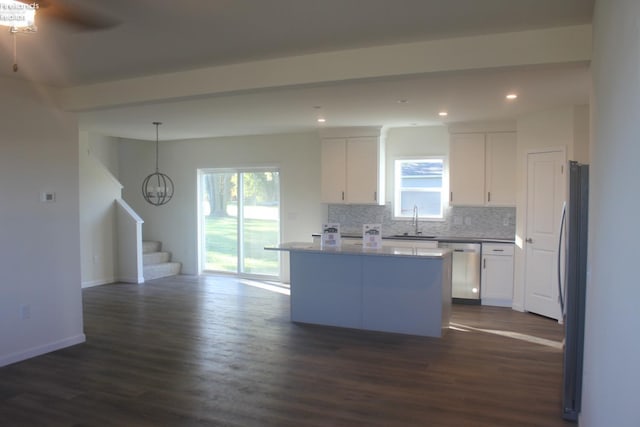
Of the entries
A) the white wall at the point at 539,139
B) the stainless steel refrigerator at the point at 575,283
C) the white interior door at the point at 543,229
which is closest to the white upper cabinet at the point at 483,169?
the white wall at the point at 539,139

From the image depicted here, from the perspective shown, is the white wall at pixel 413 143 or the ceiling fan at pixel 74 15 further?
the white wall at pixel 413 143

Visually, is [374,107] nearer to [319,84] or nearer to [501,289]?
[319,84]

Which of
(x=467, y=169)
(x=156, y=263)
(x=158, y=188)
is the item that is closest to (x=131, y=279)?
(x=156, y=263)

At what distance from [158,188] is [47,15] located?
6593mm

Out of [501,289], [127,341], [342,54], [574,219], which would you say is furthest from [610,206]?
[501,289]

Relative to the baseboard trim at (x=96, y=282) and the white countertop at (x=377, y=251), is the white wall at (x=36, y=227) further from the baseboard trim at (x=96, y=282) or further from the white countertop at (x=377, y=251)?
the baseboard trim at (x=96, y=282)

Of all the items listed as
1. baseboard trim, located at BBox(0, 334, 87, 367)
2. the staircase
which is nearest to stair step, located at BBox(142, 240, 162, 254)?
the staircase

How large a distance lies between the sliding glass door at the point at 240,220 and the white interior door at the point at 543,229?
13.5 ft

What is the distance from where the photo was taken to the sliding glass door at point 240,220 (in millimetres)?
8594

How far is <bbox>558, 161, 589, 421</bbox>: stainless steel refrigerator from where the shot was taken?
3108 millimetres

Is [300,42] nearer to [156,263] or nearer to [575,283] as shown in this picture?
[575,283]

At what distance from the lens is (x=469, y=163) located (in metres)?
6.91

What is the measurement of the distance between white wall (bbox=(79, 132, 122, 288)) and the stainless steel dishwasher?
5.57 metres

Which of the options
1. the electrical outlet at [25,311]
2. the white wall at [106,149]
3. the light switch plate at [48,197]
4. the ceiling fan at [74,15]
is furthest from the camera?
the white wall at [106,149]
